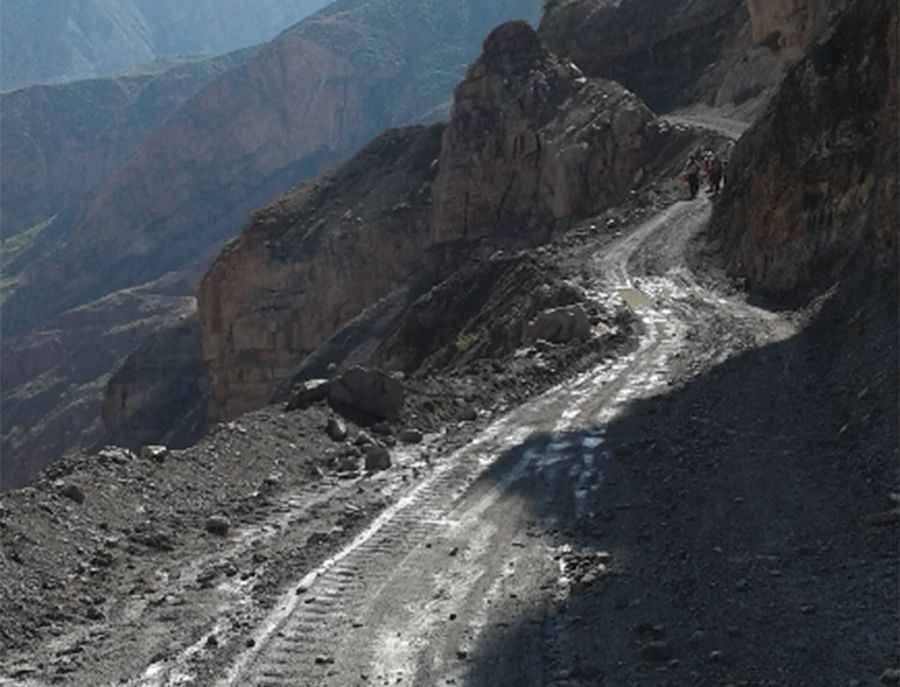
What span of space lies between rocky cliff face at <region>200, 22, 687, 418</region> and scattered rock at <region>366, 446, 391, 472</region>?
30097 mm

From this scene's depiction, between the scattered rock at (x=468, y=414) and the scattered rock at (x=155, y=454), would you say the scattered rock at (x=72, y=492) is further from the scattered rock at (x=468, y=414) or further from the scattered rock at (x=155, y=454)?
the scattered rock at (x=468, y=414)

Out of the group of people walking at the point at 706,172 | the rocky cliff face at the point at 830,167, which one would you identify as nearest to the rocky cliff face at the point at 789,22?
the group of people walking at the point at 706,172

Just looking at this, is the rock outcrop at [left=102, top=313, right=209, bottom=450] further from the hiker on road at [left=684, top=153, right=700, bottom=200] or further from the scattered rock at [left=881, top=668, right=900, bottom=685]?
the scattered rock at [left=881, top=668, right=900, bottom=685]

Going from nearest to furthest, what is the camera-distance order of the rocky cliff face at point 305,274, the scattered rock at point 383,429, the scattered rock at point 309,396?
the scattered rock at point 383,429, the scattered rock at point 309,396, the rocky cliff face at point 305,274

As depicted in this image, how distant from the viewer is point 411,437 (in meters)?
14.9

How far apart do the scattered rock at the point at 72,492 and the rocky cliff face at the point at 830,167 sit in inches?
355

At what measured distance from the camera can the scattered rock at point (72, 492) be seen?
36.6 feet

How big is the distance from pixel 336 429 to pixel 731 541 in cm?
652

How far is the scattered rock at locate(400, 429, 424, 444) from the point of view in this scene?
1491cm

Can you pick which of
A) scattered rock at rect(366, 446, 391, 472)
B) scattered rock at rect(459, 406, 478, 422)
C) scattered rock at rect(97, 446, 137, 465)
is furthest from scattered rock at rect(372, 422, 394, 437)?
scattered rock at rect(97, 446, 137, 465)

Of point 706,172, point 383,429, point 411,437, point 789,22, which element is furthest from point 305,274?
point 411,437

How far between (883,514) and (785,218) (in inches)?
530

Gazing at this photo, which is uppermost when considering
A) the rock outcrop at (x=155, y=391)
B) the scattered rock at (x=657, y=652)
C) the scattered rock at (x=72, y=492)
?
the scattered rock at (x=72, y=492)

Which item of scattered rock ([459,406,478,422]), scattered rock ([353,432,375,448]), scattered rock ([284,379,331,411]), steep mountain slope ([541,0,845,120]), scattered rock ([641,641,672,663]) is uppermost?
steep mountain slope ([541,0,845,120])
